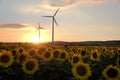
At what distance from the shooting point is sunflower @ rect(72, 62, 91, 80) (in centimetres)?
943

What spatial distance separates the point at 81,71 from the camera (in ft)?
31.4

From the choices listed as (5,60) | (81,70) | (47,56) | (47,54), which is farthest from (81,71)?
(47,54)

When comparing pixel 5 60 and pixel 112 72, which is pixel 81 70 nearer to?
pixel 112 72

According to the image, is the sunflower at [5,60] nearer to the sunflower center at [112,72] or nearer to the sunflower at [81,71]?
the sunflower at [81,71]

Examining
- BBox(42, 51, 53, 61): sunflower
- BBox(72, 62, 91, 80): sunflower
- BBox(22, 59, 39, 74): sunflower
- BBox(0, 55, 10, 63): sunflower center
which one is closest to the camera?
BBox(72, 62, 91, 80): sunflower

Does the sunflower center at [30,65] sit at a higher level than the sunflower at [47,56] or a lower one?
lower

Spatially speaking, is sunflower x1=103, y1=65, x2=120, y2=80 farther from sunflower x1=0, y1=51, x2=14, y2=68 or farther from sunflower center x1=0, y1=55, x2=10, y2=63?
sunflower center x1=0, y1=55, x2=10, y2=63

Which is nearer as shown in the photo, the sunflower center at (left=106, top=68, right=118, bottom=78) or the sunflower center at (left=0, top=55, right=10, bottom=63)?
the sunflower center at (left=106, top=68, right=118, bottom=78)

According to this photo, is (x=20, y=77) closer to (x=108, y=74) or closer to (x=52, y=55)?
(x=108, y=74)

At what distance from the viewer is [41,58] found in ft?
46.9

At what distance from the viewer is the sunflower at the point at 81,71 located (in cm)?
943

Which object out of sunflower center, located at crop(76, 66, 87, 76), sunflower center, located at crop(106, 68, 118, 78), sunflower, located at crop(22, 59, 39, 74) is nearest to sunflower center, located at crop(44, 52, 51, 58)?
sunflower, located at crop(22, 59, 39, 74)

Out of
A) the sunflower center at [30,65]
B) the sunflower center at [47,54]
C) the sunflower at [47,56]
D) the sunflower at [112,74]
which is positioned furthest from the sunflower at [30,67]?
the sunflower center at [47,54]

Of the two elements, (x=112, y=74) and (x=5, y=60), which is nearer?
(x=112, y=74)
